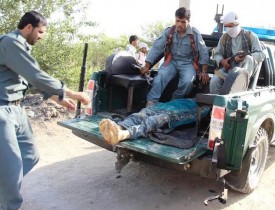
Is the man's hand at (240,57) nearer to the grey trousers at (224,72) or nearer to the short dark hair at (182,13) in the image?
the grey trousers at (224,72)

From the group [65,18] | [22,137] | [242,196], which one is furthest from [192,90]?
[65,18]

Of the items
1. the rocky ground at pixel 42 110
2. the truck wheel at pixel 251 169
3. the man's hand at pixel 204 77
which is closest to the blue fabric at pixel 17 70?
the truck wheel at pixel 251 169

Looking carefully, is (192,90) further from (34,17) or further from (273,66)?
(34,17)

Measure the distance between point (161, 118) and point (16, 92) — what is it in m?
1.64

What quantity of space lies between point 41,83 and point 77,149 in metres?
3.18

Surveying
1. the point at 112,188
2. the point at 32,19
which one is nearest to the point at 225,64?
the point at 112,188

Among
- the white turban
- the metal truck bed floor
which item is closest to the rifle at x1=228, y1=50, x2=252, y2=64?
the white turban

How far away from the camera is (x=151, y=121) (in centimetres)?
420

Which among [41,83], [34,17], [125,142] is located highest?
[34,17]

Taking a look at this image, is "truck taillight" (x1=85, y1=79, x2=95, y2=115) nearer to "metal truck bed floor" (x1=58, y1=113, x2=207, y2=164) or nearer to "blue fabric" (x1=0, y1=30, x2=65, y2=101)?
"metal truck bed floor" (x1=58, y1=113, x2=207, y2=164)

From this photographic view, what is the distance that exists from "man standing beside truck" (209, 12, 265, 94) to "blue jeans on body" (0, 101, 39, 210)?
258 cm

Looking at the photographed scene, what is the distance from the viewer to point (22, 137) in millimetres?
3506

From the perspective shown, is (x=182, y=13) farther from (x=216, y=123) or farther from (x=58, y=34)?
(x=58, y=34)

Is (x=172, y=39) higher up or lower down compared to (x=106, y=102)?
higher up
